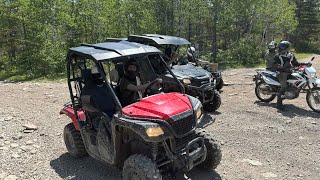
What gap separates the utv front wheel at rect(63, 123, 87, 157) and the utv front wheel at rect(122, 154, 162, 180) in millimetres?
1801

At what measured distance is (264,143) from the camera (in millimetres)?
6707

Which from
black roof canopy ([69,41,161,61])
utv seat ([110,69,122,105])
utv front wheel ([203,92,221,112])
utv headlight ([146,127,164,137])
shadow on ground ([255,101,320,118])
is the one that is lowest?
shadow on ground ([255,101,320,118])

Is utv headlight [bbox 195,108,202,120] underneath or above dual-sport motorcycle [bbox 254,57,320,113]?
above

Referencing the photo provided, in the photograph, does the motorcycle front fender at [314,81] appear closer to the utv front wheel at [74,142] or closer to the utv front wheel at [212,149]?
the utv front wheel at [212,149]

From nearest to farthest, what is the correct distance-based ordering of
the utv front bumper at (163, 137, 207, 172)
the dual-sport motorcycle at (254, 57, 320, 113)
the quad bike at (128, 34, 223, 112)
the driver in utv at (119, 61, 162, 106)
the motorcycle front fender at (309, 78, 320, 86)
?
the utv front bumper at (163, 137, 207, 172) < the driver in utv at (119, 61, 162, 106) < the quad bike at (128, 34, 223, 112) < the motorcycle front fender at (309, 78, 320, 86) < the dual-sport motorcycle at (254, 57, 320, 113)

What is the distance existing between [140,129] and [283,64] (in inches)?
259

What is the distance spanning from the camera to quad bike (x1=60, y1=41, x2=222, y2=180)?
13.8 feet

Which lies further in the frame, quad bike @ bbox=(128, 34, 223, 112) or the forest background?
the forest background

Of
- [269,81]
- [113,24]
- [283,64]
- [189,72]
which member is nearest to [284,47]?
[283,64]

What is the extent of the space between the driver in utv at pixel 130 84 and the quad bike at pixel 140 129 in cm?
16

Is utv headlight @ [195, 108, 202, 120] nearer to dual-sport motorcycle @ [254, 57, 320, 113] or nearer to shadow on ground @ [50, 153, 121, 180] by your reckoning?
shadow on ground @ [50, 153, 121, 180]

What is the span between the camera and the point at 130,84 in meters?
5.19

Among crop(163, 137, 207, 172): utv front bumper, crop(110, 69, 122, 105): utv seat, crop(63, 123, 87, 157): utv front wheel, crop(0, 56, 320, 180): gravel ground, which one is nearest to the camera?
crop(163, 137, 207, 172): utv front bumper

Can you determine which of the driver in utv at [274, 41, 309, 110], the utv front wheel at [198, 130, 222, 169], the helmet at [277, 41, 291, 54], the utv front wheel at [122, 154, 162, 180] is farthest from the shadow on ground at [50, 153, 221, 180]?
the helmet at [277, 41, 291, 54]
